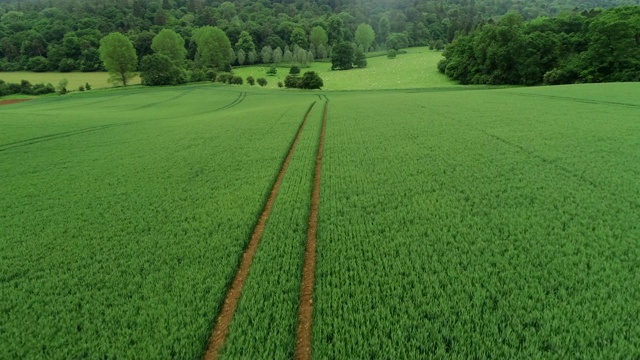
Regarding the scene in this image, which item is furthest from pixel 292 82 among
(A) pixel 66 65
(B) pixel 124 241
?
(A) pixel 66 65

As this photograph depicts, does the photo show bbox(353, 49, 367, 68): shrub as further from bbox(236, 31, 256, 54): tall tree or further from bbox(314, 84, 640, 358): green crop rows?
bbox(314, 84, 640, 358): green crop rows

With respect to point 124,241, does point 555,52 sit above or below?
above

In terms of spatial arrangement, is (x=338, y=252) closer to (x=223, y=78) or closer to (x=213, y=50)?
(x=223, y=78)

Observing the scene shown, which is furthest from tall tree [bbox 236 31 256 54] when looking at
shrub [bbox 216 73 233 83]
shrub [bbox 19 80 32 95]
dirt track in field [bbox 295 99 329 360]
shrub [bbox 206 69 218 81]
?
dirt track in field [bbox 295 99 329 360]

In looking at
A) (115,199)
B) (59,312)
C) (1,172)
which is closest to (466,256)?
(59,312)

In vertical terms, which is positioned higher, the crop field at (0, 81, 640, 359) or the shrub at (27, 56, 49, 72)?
the shrub at (27, 56, 49, 72)

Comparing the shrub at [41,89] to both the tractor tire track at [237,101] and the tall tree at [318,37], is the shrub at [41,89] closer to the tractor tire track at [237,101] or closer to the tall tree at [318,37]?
the tractor tire track at [237,101]
